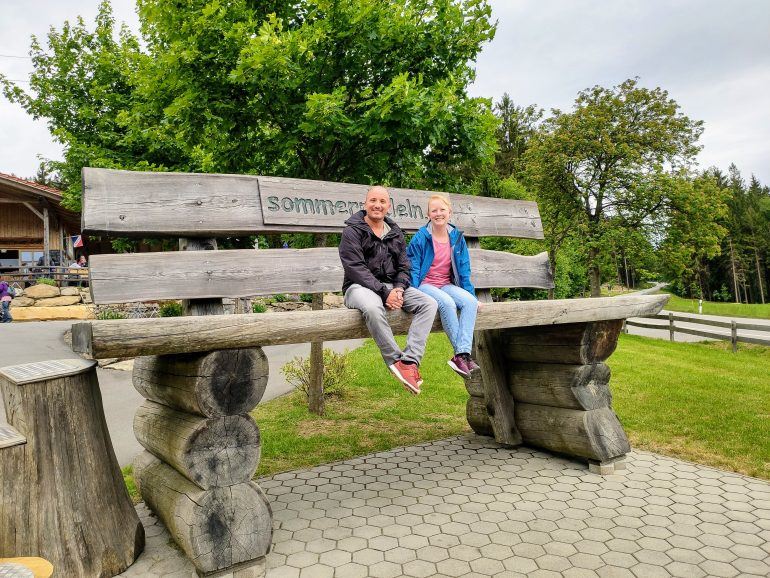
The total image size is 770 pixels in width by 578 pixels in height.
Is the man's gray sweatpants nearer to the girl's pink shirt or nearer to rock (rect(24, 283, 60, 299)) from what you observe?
the girl's pink shirt

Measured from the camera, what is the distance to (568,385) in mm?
5059

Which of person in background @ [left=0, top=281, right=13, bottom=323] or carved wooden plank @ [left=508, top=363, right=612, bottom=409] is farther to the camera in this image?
person in background @ [left=0, top=281, right=13, bottom=323]

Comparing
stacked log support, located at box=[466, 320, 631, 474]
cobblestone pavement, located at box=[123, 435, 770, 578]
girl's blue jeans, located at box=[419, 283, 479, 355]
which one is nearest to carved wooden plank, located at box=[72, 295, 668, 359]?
girl's blue jeans, located at box=[419, 283, 479, 355]

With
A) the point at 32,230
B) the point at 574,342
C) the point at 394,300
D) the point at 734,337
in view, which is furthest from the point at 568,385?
the point at 32,230

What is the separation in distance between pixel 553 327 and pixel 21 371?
4271 mm

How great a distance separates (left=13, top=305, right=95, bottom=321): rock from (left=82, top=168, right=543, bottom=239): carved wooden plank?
15.1 m

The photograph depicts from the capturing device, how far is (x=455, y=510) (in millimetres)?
4211

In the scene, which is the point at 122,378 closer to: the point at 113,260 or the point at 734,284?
the point at 113,260

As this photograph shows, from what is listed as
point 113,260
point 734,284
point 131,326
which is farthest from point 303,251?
point 734,284

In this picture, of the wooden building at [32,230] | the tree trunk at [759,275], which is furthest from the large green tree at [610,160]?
the tree trunk at [759,275]

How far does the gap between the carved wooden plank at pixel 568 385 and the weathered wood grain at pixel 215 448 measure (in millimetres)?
2989

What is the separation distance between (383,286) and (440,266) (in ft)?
2.70

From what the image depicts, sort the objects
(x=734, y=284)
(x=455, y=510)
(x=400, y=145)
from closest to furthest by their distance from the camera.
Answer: (x=455, y=510)
(x=400, y=145)
(x=734, y=284)

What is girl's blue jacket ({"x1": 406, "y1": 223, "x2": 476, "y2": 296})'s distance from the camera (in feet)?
14.4
